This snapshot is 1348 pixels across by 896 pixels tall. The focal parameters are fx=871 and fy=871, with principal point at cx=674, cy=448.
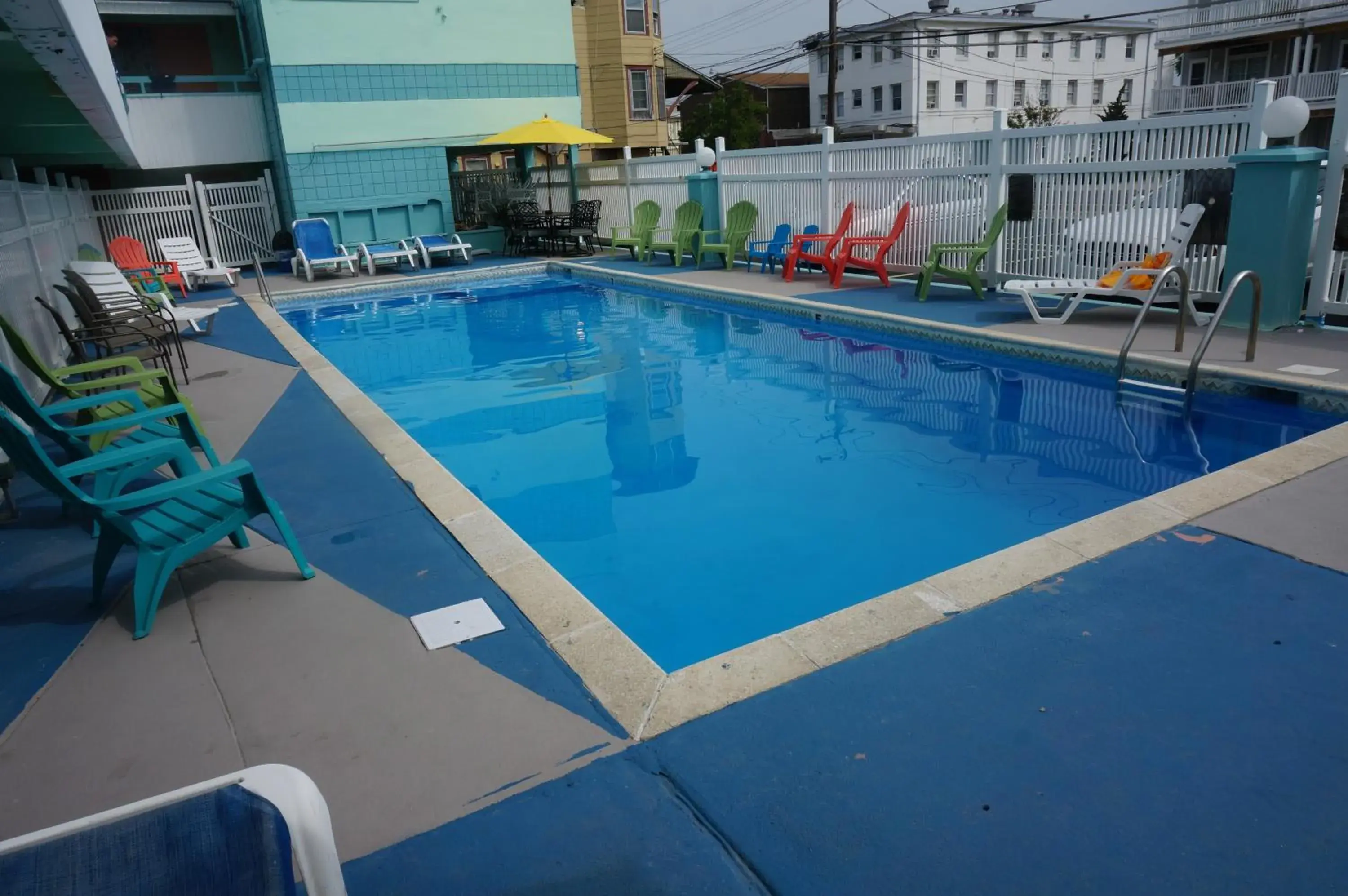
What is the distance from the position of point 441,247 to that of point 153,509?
44.4ft

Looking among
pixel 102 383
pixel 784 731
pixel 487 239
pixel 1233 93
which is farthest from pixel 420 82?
pixel 1233 93

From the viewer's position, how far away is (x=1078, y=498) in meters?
4.77

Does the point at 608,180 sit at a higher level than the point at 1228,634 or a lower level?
higher

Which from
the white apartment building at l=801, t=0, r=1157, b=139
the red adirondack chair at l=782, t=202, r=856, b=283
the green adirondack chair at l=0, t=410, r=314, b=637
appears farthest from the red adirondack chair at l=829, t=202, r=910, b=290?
the white apartment building at l=801, t=0, r=1157, b=139

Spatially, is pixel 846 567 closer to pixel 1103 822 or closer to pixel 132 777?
pixel 1103 822

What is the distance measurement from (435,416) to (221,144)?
1261cm

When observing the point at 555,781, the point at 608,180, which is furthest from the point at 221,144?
the point at 555,781

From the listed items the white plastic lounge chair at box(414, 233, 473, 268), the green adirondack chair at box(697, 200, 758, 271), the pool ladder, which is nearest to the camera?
the pool ladder

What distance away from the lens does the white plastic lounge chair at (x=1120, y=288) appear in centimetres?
729

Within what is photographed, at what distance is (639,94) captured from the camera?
28.5m

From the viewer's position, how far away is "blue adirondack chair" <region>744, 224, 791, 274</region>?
12.1 metres

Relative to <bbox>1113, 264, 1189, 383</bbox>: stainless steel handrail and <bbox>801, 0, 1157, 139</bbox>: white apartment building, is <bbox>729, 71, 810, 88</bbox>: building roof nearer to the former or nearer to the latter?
<bbox>801, 0, 1157, 139</bbox>: white apartment building

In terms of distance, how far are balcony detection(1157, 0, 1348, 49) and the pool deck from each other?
26.9 m

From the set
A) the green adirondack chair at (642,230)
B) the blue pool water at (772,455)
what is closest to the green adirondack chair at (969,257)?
the blue pool water at (772,455)
